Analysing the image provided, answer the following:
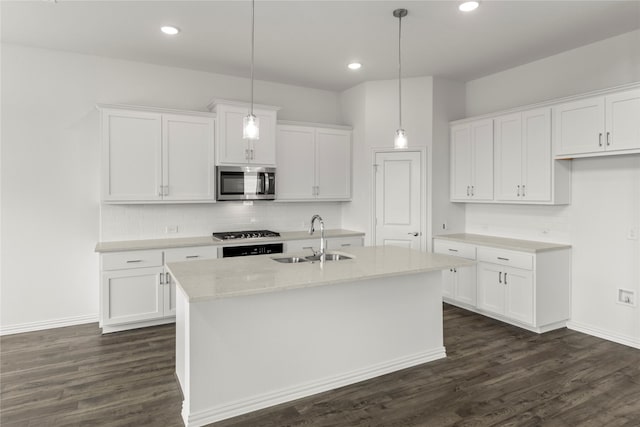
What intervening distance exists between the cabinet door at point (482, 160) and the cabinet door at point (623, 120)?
1.28 meters

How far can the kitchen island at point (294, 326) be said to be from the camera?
2.49 metres

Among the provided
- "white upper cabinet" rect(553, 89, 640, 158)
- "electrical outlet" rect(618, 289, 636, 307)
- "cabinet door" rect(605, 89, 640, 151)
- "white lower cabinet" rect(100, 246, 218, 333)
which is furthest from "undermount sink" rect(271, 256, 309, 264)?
"electrical outlet" rect(618, 289, 636, 307)

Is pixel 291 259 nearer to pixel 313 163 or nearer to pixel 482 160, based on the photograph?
pixel 313 163

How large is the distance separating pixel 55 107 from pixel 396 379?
4.47 metres

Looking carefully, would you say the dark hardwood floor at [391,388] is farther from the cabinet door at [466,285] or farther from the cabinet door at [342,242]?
the cabinet door at [342,242]

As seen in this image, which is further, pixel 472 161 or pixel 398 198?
pixel 398 198

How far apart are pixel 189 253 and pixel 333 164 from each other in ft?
7.74

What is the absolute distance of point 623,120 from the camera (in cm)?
355

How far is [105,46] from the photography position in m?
4.17

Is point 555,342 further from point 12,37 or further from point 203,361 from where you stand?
point 12,37

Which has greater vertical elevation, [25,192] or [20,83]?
[20,83]

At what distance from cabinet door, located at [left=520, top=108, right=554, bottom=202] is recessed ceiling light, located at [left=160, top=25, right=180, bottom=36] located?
3.78 m

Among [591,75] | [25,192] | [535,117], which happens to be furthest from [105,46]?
[591,75]

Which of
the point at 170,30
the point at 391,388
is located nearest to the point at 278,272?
the point at 391,388
